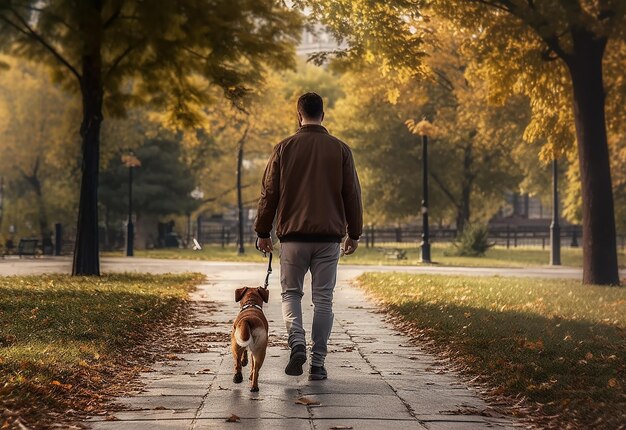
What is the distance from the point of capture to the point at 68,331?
11.1m

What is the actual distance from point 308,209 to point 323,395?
54.6 inches

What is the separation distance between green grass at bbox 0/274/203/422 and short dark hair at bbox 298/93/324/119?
266 cm

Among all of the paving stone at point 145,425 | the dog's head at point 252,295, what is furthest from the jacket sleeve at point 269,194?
the paving stone at point 145,425

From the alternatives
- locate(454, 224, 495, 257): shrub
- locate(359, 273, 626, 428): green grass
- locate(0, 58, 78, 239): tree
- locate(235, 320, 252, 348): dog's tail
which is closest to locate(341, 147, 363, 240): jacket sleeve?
locate(235, 320, 252, 348): dog's tail

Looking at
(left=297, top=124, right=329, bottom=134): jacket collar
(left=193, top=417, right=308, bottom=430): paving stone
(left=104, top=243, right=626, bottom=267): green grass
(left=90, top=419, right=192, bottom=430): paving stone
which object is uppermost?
(left=297, top=124, right=329, bottom=134): jacket collar

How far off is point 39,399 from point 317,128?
9.34 feet

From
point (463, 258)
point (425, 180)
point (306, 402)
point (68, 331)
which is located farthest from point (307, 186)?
point (463, 258)

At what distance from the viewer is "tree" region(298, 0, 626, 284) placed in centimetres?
1925

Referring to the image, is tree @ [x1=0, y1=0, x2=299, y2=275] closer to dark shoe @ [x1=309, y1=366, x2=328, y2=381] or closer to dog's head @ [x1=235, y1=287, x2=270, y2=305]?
dog's head @ [x1=235, y1=287, x2=270, y2=305]

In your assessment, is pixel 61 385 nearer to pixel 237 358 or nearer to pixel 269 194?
pixel 237 358

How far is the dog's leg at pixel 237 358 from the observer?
310 inches

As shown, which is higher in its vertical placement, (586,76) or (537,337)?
(586,76)

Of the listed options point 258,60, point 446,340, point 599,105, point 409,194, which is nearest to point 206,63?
point 258,60

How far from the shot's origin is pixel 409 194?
48.8 meters
